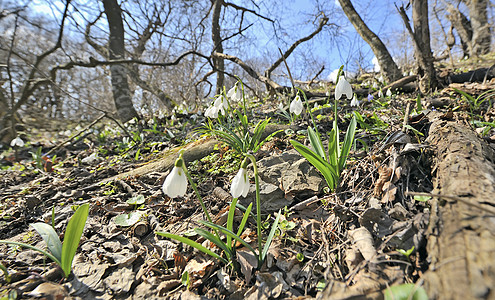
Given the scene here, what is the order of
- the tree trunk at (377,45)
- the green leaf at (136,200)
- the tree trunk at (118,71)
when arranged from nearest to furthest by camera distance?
the green leaf at (136,200), the tree trunk at (377,45), the tree trunk at (118,71)

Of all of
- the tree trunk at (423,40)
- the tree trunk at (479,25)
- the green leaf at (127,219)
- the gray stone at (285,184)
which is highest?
the tree trunk at (479,25)

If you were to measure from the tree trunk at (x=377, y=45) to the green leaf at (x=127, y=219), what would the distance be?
5.69 m

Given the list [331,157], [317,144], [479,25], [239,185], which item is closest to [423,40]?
[317,144]

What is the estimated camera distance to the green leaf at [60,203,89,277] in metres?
1.29

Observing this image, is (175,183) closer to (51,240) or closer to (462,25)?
(51,240)

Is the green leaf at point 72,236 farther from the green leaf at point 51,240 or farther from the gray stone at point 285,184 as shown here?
the gray stone at point 285,184

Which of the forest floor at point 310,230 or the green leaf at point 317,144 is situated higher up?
the green leaf at point 317,144

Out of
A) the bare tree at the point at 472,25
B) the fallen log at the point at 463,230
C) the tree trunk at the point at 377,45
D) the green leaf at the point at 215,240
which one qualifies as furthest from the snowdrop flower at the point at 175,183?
the bare tree at the point at 472,25

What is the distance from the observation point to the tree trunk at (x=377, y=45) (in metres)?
5.12

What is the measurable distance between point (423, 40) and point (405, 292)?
4.48 meters

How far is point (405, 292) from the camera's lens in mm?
781

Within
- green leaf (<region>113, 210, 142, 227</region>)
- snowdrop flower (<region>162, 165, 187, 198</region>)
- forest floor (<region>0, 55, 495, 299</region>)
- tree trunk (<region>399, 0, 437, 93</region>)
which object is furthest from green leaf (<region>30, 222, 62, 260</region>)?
tree trunk (<region>399, 0, 437, 93</region>)

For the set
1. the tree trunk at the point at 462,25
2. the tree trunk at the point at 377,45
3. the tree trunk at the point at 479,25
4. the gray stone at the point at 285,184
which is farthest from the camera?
the tree trunk at the point at 462,25

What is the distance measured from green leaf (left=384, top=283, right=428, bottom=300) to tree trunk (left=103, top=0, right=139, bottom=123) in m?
6.53
